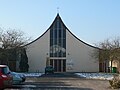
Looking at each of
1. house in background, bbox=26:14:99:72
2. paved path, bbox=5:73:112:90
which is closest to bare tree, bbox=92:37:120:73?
house in background, bbox=26:14:99:72

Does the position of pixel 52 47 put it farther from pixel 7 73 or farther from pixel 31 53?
pixel 7 73

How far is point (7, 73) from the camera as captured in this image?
20312 mm

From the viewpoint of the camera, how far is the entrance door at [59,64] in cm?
6844

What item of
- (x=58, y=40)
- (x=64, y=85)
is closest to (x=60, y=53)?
(x=58, y=40)

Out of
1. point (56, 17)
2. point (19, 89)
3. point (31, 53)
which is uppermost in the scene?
point (56, 17)

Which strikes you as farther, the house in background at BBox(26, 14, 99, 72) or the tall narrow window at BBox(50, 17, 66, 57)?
the tall narrow window at BBox(50, 17, 66, 57)

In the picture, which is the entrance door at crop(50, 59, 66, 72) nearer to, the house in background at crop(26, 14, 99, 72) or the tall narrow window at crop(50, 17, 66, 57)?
the house in background at crop(26, 14, 99, 72)

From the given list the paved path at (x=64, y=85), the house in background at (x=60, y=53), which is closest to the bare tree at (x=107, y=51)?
the house in background at (x=60, y=53)

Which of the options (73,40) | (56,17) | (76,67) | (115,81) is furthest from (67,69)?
(115,81)

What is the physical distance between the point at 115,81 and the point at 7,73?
8.59m

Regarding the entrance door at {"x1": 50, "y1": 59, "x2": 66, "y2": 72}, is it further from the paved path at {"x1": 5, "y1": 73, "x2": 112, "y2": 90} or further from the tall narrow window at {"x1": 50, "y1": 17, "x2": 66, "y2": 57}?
the paved path at {"x1": 5, "y1": 73, "x2": 112, "y2": 90}

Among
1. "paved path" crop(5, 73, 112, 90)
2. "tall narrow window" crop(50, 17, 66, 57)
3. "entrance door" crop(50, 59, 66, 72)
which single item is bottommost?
"paved path" crop(5, 73, 112, 90)

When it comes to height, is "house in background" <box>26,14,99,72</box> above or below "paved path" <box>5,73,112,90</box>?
above

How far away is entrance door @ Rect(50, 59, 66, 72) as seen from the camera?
6844 centimetres
